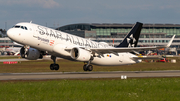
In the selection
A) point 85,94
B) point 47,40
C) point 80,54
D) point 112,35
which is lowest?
point 85,94

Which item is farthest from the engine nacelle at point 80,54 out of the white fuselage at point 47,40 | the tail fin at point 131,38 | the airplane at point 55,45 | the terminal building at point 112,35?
the terminal building at point 112,35

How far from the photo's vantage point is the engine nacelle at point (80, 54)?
1431 inches

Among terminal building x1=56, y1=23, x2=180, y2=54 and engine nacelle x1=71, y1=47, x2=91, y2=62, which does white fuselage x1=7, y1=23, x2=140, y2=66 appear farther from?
terminal building x1=56, y1=23, x2=180, y2=54

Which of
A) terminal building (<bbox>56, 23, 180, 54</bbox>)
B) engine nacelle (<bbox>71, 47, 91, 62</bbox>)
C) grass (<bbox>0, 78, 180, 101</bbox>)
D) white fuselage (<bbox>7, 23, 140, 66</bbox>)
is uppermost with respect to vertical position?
terminal building (<bbox>56, 23, 180, 54</bbox>)

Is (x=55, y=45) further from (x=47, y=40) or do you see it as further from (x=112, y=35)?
(x=112, y=35)

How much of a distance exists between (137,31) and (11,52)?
130m

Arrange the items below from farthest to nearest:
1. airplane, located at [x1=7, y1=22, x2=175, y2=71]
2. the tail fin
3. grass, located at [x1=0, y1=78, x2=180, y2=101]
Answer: the tail fin
airplane, located at [x1=7, y1=22, x2=175, y2=71]
grass, located at [x1=0, y1=78, x2=180, y2=101]

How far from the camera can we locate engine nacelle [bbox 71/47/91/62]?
36344mm

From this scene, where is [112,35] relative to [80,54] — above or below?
above

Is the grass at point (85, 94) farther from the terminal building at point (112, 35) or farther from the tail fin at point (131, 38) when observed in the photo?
the terminal building at point (112, 35)

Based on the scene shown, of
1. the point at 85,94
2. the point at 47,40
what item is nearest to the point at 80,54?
the point at 47,40

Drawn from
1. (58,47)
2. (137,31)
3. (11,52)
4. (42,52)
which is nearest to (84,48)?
(58,47)

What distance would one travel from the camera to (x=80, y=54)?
3634 centimetres

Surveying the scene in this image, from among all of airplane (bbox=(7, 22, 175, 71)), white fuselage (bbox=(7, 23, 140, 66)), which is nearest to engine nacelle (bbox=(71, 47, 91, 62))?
airplane (bbox=(7, 22, 175, 71))
